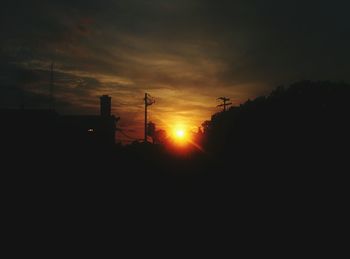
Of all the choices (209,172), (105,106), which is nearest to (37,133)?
(209,172)

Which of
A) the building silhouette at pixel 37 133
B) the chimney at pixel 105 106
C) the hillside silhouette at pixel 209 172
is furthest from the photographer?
the chimney at pixel 105 106

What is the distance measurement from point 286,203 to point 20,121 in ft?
49.6

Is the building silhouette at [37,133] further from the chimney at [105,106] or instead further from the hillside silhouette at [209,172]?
the chimney at [105,106]

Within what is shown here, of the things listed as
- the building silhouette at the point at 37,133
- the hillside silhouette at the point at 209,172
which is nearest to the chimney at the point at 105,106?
the hillside silhouette at the point at 209,172

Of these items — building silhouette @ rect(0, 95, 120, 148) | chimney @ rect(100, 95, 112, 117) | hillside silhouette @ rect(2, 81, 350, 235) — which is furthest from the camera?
Result: chimney @ rect(100, 95, 112, 117)

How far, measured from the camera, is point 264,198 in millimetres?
17688

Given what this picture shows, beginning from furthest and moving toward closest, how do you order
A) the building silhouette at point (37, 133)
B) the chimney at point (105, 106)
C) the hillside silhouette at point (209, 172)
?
the chimney at point (105, 106) < the building silhouette at point (37, 133) < the hillside silhouette at point (209, 172)

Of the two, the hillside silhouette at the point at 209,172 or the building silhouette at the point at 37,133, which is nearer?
the hillside silhouette at the point at 209,172

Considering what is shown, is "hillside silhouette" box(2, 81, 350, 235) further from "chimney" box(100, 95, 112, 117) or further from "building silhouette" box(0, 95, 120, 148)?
"chimney" box(100, 95, 112, 117)

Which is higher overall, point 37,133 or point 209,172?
point 37,133

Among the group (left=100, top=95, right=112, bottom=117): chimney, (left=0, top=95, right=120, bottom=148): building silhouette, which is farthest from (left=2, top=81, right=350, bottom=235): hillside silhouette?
(left=100, top=95, right=112, bottom=117): chimney

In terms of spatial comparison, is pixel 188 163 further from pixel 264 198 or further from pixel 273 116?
pixel 264 198

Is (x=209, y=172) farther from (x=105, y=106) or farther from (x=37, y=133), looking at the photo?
(x=105, y=106)

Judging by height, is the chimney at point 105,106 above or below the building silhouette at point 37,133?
above
